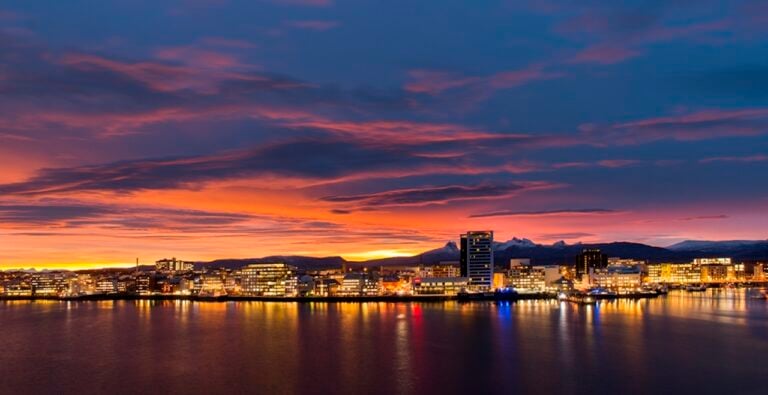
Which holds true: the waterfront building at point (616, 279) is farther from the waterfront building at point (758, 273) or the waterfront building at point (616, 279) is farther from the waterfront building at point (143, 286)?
the waterfront building at point (143, 286)

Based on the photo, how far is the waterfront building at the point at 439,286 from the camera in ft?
160

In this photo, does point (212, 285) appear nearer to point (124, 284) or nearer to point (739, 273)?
point (124, 284)

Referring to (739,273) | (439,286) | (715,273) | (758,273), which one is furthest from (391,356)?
(739,273)

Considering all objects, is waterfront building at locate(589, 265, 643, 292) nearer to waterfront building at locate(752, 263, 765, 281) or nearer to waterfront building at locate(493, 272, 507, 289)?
waterfront building at locate(493, 272, 507, 289)

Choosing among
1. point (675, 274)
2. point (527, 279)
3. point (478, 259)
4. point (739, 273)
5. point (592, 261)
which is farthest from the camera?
point (739, 273)

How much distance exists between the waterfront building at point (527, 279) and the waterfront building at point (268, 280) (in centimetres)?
1652

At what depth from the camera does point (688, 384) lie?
14352 mm

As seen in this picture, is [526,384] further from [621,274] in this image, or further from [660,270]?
[660,270]

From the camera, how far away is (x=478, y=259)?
55156 mm

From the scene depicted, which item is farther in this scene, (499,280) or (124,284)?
(124,284)

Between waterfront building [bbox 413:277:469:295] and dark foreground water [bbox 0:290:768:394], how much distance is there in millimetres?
19493

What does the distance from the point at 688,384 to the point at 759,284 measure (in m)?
72.9

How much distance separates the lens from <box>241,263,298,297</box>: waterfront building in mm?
52500

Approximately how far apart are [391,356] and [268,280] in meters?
37.4
